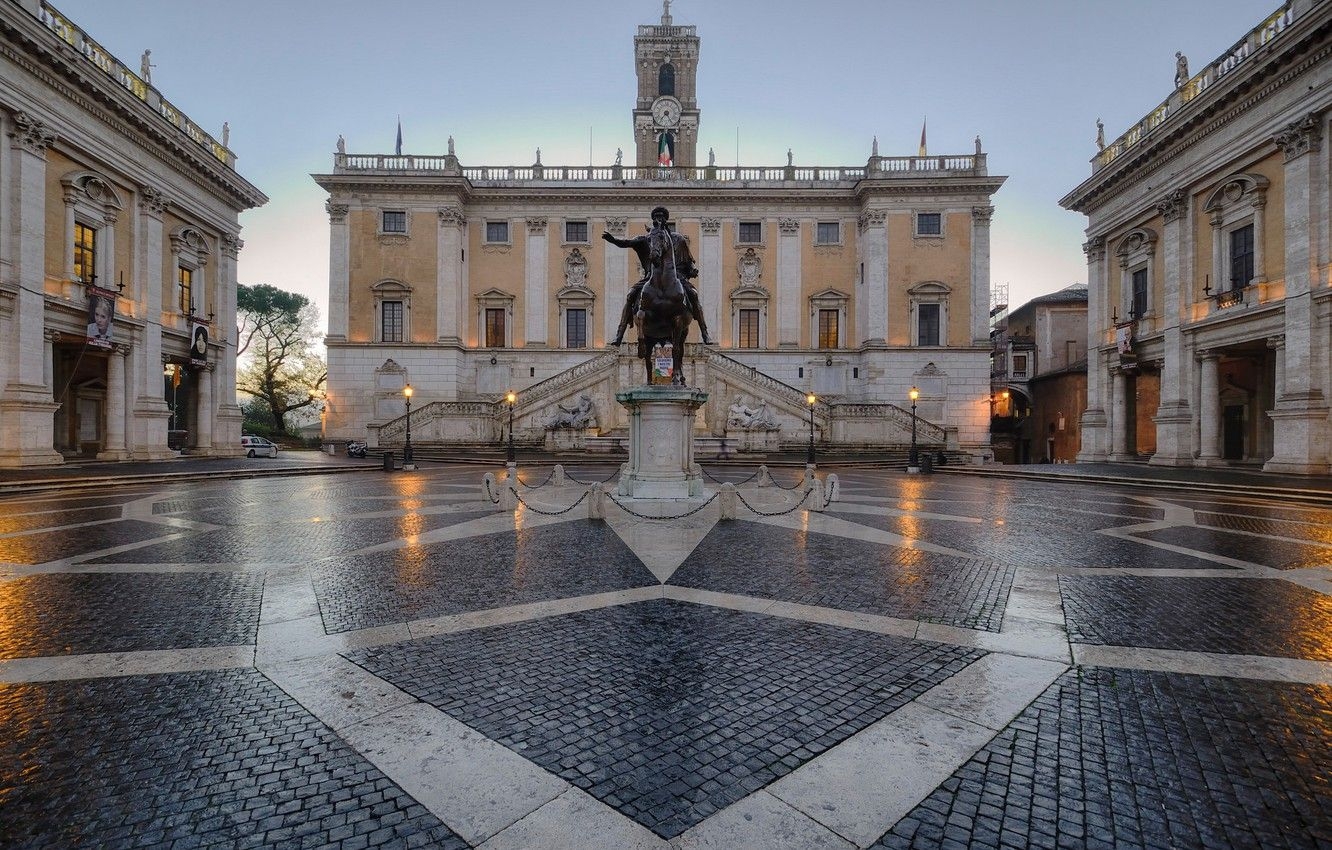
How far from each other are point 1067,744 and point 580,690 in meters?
2.82

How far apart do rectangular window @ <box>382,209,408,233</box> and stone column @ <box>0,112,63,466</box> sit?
17.3 metres

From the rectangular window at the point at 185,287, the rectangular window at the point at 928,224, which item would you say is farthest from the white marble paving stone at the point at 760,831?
the rectangular window at the point at 928,224

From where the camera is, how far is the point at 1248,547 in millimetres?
8578

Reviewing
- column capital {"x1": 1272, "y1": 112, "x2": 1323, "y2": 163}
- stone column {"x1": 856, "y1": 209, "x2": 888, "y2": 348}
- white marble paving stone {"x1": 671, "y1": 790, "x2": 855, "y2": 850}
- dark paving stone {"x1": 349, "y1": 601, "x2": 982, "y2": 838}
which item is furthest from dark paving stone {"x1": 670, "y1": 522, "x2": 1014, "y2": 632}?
stone column {"x1": 856, "y1": 209, "x2": 888, "y2": 348}

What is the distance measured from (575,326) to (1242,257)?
32.8 metres

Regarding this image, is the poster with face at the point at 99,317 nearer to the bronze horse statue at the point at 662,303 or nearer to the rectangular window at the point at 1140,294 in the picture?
the bronze horse statue at the point at 662,303

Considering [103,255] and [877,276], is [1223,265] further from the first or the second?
[103,255]

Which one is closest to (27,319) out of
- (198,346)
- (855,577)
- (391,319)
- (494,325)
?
(198,346)

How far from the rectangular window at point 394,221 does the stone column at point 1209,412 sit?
4228cm

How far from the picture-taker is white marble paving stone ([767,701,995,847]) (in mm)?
2556

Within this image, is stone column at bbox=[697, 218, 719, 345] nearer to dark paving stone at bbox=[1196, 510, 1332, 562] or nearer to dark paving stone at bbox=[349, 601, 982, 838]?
dark paving stone at bbox=[1196, 510, 1332, 562]

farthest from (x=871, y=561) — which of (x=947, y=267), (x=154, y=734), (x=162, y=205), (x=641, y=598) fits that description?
(x=947, y=267)

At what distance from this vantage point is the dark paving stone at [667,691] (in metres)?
2.89

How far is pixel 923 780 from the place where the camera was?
283 cm
